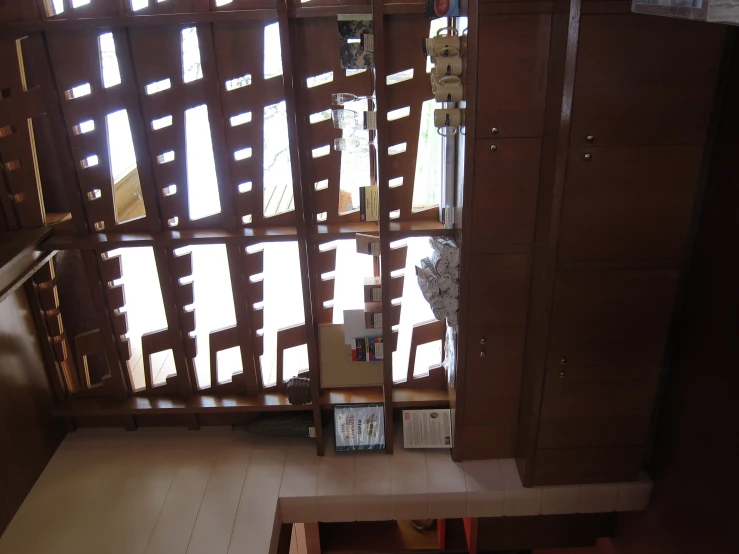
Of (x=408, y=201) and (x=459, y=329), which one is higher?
(x=408, y=201)

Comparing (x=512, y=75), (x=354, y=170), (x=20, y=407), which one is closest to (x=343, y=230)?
(x=354, y=170)

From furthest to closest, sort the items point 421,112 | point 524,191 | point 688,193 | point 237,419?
1. point 237,419
2. point 421,112
3. point 524,191
4. point 688,193

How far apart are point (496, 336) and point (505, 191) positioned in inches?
24.0

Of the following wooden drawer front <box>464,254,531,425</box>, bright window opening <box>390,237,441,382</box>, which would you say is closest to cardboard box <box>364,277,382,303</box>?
bright window opening <box>390,237,441,382</box>

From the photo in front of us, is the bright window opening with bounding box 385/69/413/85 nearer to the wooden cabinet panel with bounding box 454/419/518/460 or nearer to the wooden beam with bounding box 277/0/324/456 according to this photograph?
the wooden beam with bounding box 277/0/324/456

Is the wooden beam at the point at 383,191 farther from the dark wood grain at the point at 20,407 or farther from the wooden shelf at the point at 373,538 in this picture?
the dark wood grain at the point at 20,407

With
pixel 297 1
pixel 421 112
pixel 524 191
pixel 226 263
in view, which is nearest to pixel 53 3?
pixel 297 1

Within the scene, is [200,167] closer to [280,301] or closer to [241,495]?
[280,301]

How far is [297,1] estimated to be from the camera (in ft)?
7.39

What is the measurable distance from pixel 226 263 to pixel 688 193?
183 centimetres

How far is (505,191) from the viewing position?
2232 millimetres

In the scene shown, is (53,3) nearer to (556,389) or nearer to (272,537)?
(272,537)

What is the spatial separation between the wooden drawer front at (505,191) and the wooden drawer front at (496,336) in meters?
0.10

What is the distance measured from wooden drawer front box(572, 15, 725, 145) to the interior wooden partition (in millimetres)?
641
